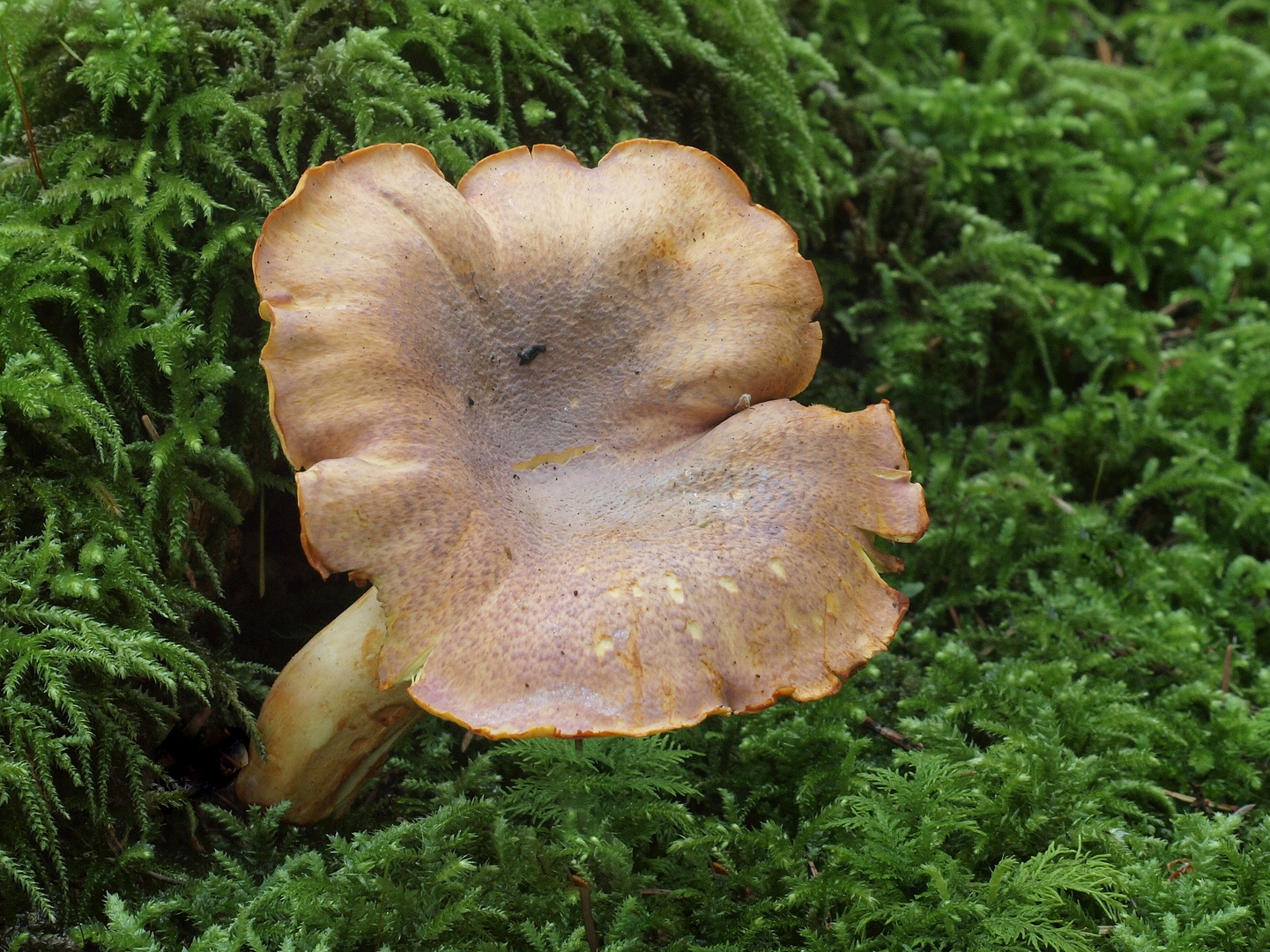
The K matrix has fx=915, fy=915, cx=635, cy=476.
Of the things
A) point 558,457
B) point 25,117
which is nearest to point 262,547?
point 558,457

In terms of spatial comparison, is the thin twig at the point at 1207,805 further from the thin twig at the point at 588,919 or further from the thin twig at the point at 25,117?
the thin twig at the point at 25,117

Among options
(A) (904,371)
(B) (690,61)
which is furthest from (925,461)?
(B) (690,61)

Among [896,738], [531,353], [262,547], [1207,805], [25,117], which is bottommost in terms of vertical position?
[1207,805]

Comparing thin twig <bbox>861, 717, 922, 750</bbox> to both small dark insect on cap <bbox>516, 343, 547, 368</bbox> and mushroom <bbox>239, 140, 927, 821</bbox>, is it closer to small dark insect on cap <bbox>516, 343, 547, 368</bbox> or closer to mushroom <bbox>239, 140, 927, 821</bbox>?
mushroom <bbox>239, 140, 927, 821</bbox>

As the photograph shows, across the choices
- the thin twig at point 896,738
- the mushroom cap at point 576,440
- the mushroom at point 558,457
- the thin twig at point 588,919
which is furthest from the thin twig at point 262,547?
the thin twig at point 896,738

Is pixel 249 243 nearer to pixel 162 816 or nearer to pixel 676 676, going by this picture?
pixel 162 816

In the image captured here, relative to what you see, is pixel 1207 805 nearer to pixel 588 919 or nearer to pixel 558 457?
pixel 588 919

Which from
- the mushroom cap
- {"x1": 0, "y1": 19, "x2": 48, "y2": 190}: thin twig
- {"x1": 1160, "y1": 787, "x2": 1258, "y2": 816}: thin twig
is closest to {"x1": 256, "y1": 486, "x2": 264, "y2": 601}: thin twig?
the mushroom cap
